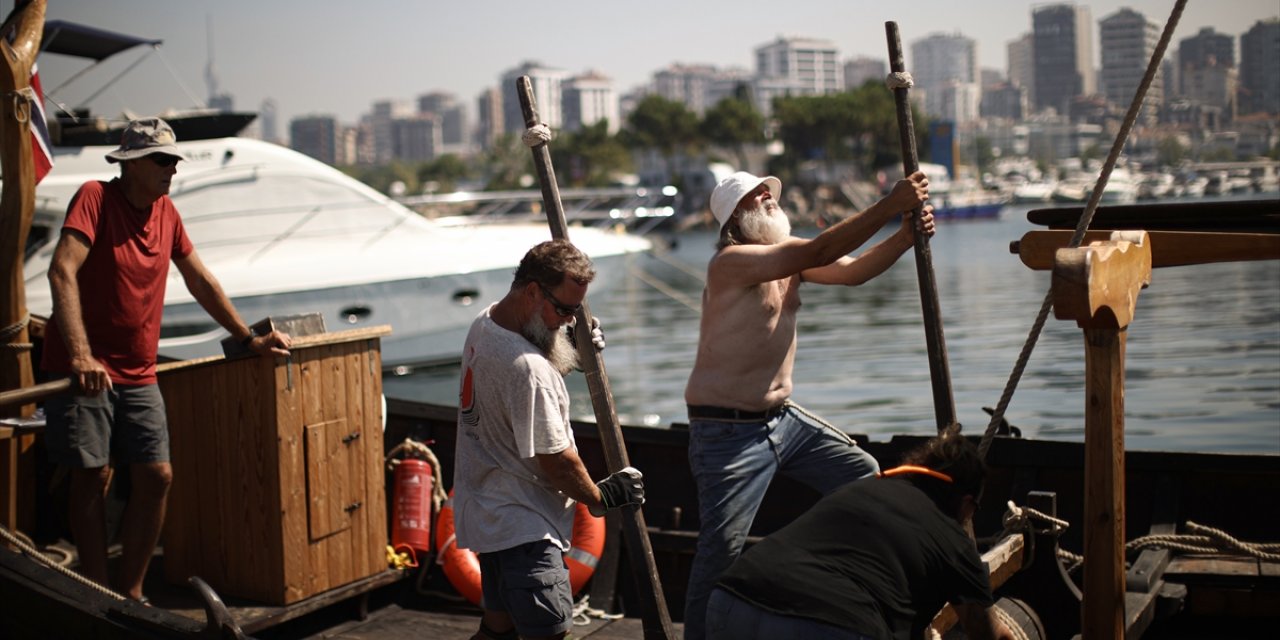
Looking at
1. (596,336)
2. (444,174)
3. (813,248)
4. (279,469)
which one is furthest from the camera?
(444,174)

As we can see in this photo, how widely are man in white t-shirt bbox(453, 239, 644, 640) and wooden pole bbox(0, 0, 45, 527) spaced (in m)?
3.16

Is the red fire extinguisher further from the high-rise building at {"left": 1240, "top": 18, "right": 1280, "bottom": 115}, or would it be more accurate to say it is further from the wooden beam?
the high-rise building at {"left": 1240, "top": 18, "right": 1280, "bottom": 115}

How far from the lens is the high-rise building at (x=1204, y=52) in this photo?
13289 millimetres

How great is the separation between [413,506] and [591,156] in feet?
420

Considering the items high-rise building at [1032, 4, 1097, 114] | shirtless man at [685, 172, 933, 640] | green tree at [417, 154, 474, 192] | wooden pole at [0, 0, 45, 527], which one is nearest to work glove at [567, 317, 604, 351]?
shirtless man at [685, 172, 933, 640]

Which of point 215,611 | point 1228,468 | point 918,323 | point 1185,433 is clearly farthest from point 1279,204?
point 918,323

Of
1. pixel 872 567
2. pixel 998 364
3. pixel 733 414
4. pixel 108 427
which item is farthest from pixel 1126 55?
pixel 872 567

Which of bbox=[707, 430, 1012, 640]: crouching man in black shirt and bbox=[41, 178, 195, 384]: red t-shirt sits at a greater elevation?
bbox=[41, 178, 195, 384]: red t-shirt

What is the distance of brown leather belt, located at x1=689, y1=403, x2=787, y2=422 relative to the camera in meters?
4.80

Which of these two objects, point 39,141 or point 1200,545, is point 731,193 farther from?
point 39,141

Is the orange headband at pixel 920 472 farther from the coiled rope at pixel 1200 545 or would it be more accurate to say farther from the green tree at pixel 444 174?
the green tree at pixel 444 174

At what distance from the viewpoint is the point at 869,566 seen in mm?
3318

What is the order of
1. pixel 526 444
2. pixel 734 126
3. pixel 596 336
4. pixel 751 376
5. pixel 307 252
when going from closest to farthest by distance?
pixel 526 444, pixel 596 336, pixel 751 376, pixel 307 252, pixel 734 126

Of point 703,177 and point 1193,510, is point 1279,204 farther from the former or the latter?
point 703,177
